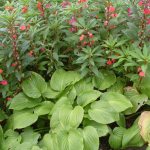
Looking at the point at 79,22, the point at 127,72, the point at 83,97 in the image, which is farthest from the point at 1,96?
the point at 127,72

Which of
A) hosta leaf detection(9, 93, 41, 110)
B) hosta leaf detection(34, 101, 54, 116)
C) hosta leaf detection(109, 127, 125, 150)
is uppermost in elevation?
hosta leaf detection(9, 93, 41, 110)

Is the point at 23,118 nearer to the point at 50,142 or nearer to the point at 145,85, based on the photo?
the point at 50,142

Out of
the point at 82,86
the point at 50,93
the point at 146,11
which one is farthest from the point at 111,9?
the point at 50,93

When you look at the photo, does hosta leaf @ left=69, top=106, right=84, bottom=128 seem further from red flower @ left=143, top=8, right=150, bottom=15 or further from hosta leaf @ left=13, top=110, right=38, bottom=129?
red flower @ left=143, top=8, right=150, bottom=15

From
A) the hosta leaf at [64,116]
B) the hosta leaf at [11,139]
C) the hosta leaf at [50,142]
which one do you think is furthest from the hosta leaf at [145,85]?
the hosta leaf at [11,139]

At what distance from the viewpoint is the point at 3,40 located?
10.8ft

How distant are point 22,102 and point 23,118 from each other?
0.21 meters

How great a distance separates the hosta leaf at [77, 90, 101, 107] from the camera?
358 cm

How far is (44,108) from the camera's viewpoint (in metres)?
3.64

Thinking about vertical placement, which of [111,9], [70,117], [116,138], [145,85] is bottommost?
[116,138]

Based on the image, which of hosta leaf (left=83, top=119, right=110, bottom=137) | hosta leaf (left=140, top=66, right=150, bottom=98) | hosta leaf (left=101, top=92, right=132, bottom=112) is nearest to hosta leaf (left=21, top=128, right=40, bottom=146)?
hosta leaf (left=83, top=119, right=110, bottom=137)

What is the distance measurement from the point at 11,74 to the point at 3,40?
1.67ft

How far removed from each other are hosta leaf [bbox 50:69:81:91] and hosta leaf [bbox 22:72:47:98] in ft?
0.39

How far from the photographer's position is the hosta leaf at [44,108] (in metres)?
3.60
